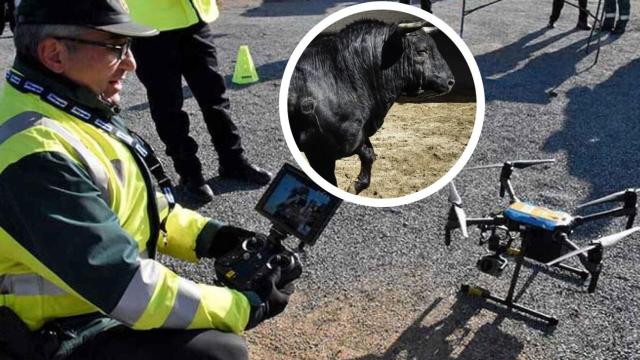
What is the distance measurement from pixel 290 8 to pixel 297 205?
10.2 metres

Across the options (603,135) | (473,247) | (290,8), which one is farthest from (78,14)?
(290,8)

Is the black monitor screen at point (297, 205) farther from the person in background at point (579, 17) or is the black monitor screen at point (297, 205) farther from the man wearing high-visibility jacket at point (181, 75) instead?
the person in background at point (579, 17)

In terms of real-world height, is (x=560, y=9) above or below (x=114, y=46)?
below

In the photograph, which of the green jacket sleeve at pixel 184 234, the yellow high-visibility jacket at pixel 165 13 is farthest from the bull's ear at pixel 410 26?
the yellow high-visibility jacket at pixel 165 13

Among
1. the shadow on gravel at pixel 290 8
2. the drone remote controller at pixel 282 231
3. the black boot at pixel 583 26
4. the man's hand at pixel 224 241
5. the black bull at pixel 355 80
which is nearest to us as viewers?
the black bull at pixel 355 80

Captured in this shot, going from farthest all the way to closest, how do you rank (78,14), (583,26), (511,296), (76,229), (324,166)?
(583,26), (511,296), (78,14), (76,229), (324,166)

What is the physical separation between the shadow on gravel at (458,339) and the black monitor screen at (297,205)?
2.95 feet

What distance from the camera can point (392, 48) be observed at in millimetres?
1176

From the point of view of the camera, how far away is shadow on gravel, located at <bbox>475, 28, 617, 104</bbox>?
6.01 m

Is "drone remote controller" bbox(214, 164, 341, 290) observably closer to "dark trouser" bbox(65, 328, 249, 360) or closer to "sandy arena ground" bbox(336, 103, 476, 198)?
"dark trouser" bbox(65, 328, 249, 360)

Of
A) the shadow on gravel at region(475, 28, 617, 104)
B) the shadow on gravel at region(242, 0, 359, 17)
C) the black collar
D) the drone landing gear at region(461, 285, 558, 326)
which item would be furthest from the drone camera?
the shadow on gravel at region(242, 0, 359, 17)

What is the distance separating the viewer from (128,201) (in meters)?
1.81

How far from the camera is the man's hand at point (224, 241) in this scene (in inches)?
88.3

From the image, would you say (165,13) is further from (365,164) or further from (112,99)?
(365,164)
